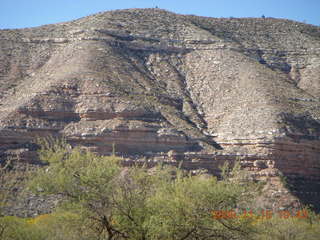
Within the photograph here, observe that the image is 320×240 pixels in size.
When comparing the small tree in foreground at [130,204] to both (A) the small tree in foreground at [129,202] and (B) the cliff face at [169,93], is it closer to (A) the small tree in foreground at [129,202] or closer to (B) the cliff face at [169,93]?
(A) the small tree in foreground at [129,202]

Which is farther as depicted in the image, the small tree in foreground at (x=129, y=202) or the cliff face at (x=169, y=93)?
the cliff face at (x=169, y=93)

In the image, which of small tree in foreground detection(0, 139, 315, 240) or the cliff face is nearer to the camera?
small tree in foreground detection(0, 139, 315, 240)

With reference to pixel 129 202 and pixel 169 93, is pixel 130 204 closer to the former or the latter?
pixel 129 202

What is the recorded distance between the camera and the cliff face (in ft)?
Answer: 139

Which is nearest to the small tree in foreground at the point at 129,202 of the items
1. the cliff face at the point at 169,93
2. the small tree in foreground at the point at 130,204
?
the small tree in foreground at the point at 130,204

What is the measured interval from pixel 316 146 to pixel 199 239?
1083 inches

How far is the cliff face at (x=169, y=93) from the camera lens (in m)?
42.2

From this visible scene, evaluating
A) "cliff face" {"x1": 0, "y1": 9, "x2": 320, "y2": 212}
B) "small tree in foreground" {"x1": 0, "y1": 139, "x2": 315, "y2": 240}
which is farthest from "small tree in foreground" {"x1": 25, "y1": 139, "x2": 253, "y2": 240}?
"cliff face" {"x1": 0, "y1": 9, "x2": 320, "y2": 212}

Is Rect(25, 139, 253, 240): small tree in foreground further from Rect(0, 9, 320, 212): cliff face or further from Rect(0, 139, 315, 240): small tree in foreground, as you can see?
Rect(0, 9, 320, 212): cliff face

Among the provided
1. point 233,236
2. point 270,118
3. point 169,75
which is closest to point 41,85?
point 169,75

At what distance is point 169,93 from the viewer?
51375 mm

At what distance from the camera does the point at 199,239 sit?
63.9 ft

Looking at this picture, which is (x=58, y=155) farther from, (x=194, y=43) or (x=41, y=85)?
(x=194, y=43)

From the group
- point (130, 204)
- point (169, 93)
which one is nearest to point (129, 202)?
point (130, 204)
